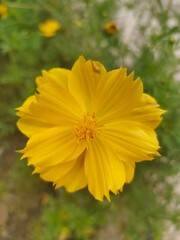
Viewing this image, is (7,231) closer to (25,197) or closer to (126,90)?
(25,197)

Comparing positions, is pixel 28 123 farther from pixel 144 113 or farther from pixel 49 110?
pixel 144 113

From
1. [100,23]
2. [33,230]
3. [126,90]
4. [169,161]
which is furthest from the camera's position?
[33,230]

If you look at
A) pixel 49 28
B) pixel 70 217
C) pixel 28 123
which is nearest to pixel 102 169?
pixel 28 123

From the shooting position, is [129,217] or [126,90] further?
[129,217]

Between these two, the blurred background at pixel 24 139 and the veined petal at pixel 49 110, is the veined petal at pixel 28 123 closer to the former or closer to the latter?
the veined petal at pixel 49 110

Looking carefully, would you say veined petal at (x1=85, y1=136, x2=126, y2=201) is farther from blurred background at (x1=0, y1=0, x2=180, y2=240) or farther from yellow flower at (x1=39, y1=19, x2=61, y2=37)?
yellow flower at (x1=39, y1=19, x2=61, y2=37)

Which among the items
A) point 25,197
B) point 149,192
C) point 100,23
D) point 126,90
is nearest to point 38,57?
point 100,23

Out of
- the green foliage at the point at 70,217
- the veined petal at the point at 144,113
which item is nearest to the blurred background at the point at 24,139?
the green foliage at the point at 70,217
